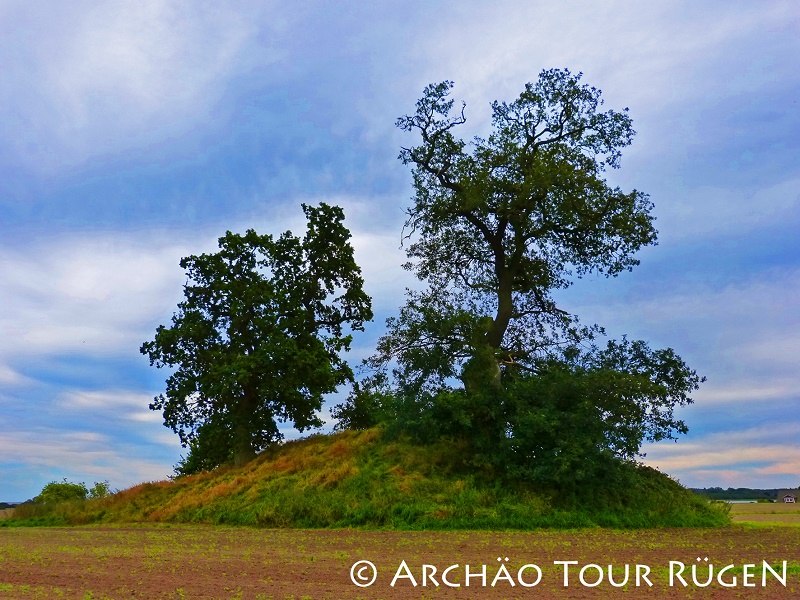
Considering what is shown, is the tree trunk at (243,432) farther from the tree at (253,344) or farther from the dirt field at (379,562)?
the dirt field at (379,562)

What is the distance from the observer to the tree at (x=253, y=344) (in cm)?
3522

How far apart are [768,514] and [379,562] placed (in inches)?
1049

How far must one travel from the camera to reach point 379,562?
599 inches

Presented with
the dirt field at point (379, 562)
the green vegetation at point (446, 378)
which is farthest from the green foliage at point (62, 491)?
the dirt field at point (379, 562)

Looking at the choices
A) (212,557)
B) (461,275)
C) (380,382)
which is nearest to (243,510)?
(380,382)

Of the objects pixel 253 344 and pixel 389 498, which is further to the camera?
pixel 253 344

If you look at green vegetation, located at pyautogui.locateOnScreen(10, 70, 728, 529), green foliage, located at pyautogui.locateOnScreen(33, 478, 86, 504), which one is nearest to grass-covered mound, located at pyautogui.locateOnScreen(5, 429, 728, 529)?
green vegetation, located at pyautogui.locateOnScreen(10, 70, 728, 529)

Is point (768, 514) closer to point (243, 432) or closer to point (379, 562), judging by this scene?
point (243, 432)

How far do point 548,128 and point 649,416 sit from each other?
13357 mm

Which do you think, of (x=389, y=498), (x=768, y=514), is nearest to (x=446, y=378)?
(x=389, y=498)

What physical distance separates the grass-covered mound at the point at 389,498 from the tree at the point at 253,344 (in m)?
3.11

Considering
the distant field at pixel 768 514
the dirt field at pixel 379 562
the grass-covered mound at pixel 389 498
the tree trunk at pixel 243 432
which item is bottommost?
the distant field at pixel 768 514

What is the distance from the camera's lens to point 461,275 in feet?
115

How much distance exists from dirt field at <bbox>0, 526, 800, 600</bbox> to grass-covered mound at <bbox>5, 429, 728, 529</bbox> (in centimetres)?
191
